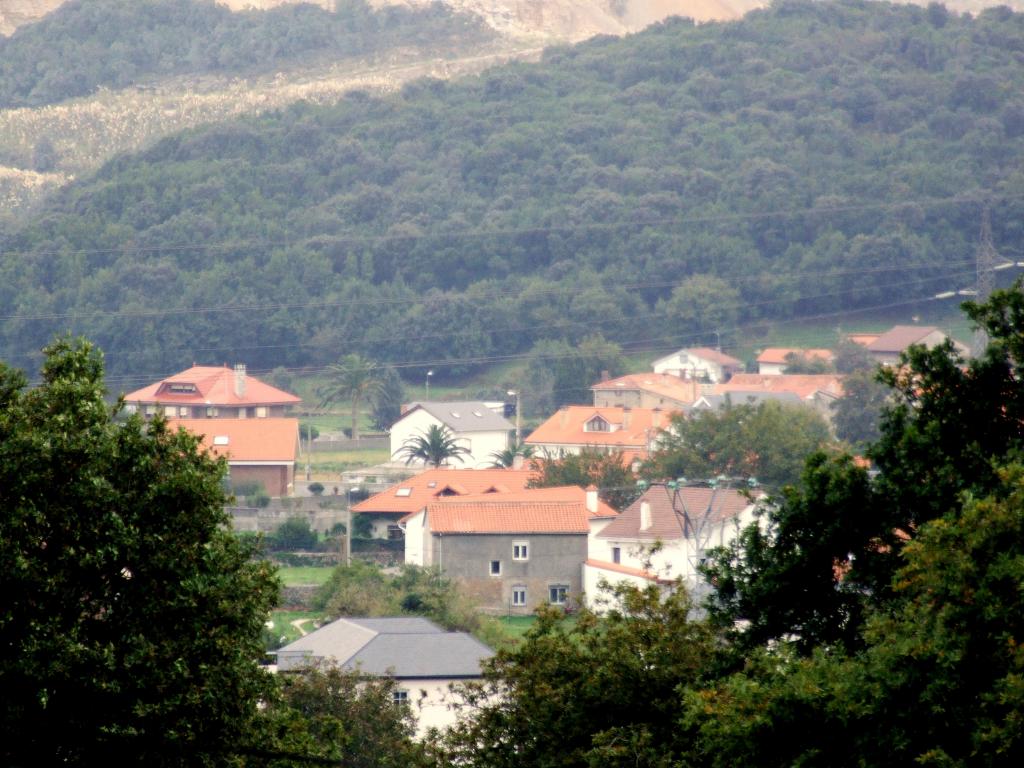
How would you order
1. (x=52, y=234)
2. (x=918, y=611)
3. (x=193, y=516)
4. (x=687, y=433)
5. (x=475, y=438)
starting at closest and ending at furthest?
(x=918, y=611)
(x=193, y=516)
(x=687, y=433)
(x=475, y=438)
(x=52, y=234)

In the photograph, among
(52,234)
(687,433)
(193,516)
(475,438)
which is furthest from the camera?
(52,234)

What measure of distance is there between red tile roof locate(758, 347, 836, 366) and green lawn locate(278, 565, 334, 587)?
6320 cm

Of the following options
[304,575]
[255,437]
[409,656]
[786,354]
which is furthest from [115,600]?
[786,354]

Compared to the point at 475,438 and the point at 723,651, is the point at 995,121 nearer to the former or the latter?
the point at 475,438

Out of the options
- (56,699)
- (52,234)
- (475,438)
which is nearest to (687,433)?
(475,438)

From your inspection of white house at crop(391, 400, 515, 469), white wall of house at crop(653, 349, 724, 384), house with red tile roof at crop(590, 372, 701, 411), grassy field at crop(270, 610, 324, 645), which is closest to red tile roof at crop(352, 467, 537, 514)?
grassy field at crop(270, 610, 324, 645)

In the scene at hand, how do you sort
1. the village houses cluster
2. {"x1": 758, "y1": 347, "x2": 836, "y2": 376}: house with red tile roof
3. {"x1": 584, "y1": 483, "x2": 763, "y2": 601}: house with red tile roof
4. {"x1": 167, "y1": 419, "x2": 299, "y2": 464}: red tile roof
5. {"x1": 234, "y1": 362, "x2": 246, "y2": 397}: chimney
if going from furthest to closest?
{"x1": 758, "y1": 347, "x2": 836, "y2": 376}: house with red tile roof
{"x1": 234, "y1": 362, "x2": 246, "y2": 397}: chimney
{"x1": 167, "y1": 419, "x2": 299, "y2": 464}: red tile roof
{"x1": 584, "y1": 483, "x2": 763, "y2": 601}: house with red tile roof
the village houses cluster

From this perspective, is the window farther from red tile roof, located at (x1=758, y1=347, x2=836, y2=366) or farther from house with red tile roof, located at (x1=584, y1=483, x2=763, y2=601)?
red tile roof, located at (x1=758, y1=347, x2=836, y2=366)

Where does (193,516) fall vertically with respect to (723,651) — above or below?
above

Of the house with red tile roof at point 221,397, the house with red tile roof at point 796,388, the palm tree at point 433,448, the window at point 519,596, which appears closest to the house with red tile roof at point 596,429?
the palm tree at point 433,448

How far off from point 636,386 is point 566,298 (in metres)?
28.2

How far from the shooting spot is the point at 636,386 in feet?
381

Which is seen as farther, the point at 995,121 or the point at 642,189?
the point at 995,121

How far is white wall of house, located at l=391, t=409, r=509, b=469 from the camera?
100 meters
